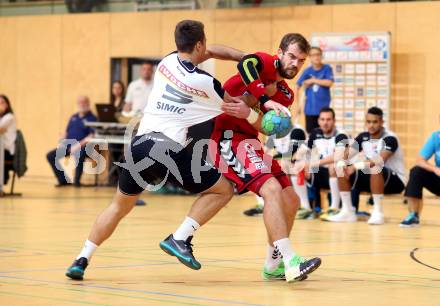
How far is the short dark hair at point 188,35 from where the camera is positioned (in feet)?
23.9

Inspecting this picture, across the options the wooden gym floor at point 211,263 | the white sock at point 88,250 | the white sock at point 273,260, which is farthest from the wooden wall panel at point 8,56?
the white sock at point 273,260

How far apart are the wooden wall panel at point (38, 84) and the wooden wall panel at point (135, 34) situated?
4.93 ft

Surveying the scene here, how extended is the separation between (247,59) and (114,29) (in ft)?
48.0

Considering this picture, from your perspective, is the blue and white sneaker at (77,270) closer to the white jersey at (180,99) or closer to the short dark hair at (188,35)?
the white jersey at (180,99)

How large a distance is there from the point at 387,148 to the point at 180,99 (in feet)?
21.8

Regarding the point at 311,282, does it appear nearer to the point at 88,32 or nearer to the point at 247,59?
the point at 247,59

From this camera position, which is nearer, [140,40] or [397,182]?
[397,182]

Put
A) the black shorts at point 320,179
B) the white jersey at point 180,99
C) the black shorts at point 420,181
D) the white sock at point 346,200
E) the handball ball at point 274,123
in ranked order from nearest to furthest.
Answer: the handball ball at point 274,123 → the white jersey at point 180,99 → the black shorts at point 420,181 → the white sock at point 346,200 → the black shorts at point 320,179

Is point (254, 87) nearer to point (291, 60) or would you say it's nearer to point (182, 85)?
point (291, 60)

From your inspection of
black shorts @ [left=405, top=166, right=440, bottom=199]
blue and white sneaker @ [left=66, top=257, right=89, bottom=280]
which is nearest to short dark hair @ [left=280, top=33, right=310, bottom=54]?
blue and white sneaker @ [left=66, top=257, right=89, bottom=280]

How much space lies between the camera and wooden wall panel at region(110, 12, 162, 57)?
21141 mm

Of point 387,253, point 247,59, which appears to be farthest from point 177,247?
point 387,253

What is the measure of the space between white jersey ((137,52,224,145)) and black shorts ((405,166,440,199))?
6041mm

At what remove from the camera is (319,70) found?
17.2 meters
